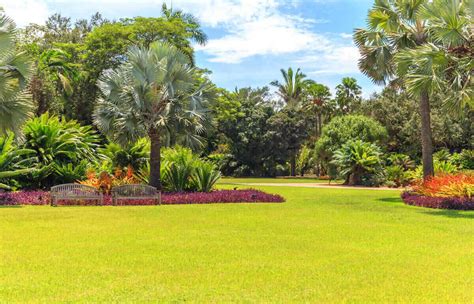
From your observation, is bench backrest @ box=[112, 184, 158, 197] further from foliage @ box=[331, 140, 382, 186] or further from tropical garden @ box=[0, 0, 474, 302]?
foliage @ box=[331, 140, 382, 186]

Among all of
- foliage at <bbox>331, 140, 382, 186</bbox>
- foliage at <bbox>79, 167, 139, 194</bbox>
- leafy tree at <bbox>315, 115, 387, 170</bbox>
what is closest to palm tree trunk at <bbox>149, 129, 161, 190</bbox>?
foliage at <bbox>79, 167, 139, 194</bbox>

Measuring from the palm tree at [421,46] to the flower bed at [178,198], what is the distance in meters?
6.78

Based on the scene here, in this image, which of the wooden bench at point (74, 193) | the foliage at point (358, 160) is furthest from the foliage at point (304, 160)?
the wooden bench at point (74, 193)

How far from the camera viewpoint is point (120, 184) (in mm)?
19375

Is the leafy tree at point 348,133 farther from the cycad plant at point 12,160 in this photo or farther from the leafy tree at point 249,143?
the cycad plant at point 12,160

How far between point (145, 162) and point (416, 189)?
11.9 metres

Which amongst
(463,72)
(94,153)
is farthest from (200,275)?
(94,153)

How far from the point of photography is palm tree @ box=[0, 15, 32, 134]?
14.9 metres

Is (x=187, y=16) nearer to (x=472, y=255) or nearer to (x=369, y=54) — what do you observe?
(x=369, y=54)

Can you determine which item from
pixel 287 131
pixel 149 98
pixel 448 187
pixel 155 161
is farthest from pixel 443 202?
pixel 287 131

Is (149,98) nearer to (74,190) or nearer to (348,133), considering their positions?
(74,190)

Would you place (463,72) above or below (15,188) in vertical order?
above

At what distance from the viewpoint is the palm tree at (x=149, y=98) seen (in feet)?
61.7

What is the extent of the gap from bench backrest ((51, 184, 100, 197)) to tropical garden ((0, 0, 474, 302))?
29.9 inches
